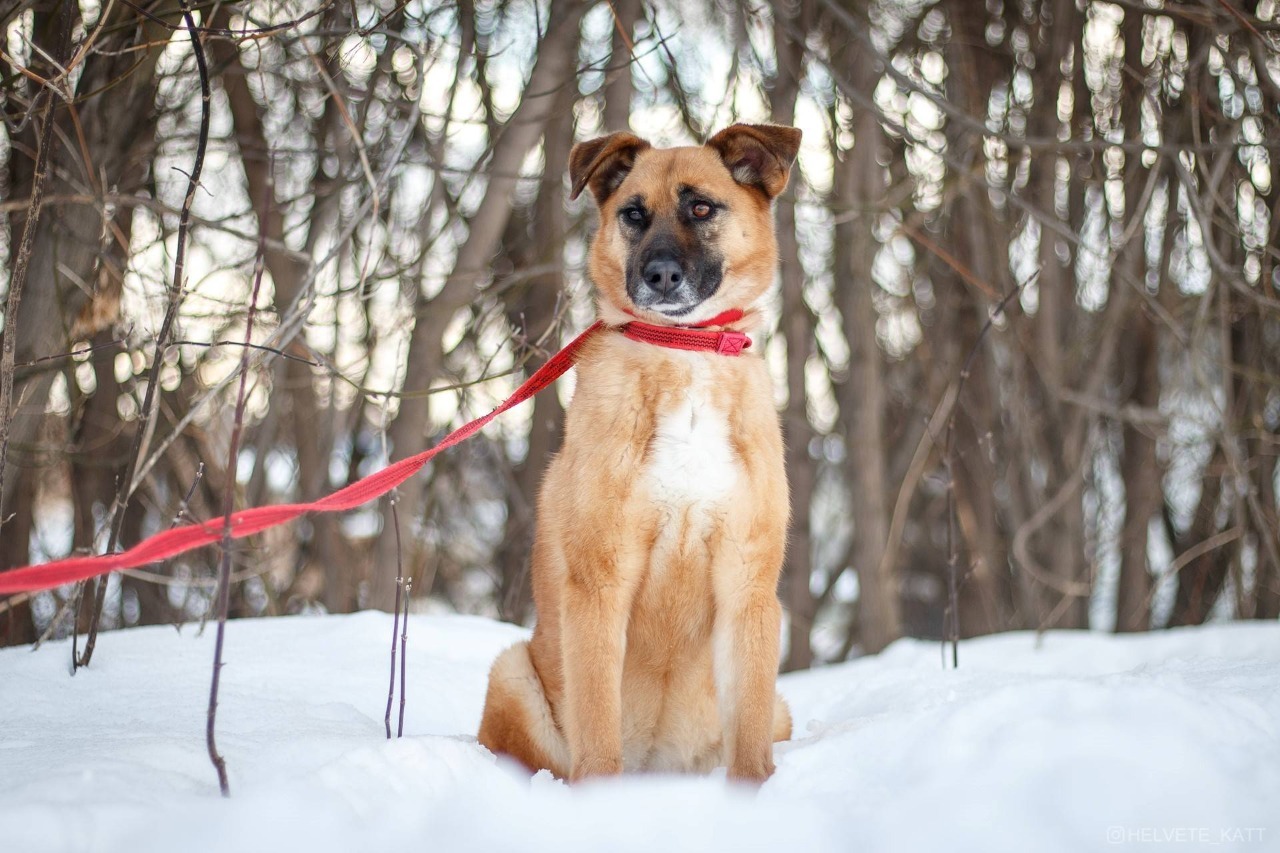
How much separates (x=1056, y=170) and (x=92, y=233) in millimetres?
6909

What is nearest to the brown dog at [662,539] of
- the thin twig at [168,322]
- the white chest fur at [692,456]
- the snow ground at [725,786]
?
the white chest fur at [692,456]

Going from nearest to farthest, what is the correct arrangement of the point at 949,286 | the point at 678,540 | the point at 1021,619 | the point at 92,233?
the point at 678,540 → the point at 92,233 → the point at 1021,619 → the point at 949,286

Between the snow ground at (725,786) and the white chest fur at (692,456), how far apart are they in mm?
764

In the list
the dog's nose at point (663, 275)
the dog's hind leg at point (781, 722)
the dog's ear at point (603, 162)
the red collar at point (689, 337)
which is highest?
the dog's ear at point (603, 162)

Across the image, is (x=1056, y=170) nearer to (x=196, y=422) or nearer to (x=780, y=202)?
(x=780, y=202)

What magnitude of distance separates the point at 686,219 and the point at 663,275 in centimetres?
38

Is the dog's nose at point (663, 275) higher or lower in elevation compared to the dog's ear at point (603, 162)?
lower

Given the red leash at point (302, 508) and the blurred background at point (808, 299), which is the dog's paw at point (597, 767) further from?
the blurred background at point (808, 299)

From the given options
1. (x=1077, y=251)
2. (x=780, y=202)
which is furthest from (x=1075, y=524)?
(x=780, y=202)

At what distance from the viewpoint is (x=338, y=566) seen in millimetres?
8258

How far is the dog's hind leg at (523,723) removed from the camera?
120 inches

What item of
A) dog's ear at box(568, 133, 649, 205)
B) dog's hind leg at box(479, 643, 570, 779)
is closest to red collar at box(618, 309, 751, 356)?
dog's ear at box(568, 133, 649, 205)

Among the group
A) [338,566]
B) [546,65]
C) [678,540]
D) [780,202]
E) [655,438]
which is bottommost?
[338,566]

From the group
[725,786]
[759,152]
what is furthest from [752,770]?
[759,152]
